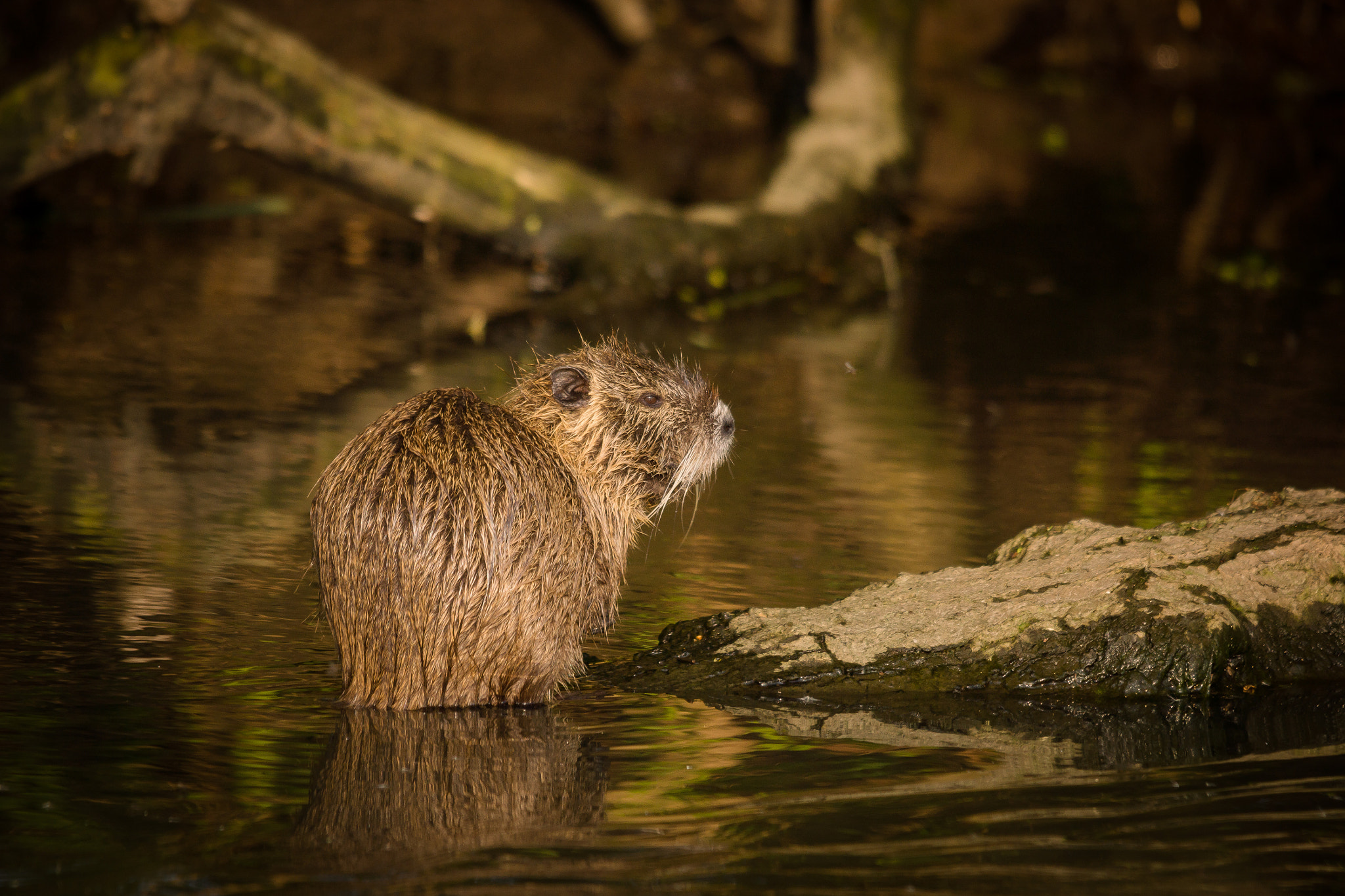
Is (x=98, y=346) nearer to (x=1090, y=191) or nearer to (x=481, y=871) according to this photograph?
(x=481, y=871)

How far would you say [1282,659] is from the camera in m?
4.28

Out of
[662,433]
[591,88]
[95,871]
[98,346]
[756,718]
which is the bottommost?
[95,871]

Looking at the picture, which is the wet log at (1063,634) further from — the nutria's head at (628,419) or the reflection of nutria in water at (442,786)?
the reflection of nutria in water at (442,786)

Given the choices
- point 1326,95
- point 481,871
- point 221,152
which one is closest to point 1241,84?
point 1326,95

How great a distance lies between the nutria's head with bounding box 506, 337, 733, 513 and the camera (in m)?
4.51

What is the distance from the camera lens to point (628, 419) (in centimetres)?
457

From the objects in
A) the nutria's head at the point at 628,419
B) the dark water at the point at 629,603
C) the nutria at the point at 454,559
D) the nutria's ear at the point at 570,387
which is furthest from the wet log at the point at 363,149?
the nutria at the point at 454,559

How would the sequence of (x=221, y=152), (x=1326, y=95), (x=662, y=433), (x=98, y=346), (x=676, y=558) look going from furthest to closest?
(x=1326, y=95) < (x=221, y=152) < (x=98, y=346) < (x=676, y=558) < (x=662, y=433)

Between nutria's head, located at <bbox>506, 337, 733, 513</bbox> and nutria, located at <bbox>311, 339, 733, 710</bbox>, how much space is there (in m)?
0.20

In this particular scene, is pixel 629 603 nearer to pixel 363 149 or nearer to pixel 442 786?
pixel 442 786

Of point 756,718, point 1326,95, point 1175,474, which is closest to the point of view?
point 756,718

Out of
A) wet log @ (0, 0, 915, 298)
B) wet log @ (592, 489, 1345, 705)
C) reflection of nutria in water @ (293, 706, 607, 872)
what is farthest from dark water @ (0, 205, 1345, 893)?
wet log @ (0, 0, 915, 298)

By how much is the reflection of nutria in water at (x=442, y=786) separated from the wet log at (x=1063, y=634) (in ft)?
1.73

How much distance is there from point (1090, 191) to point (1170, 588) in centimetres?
1108
